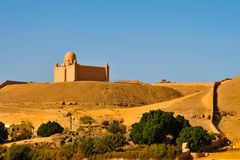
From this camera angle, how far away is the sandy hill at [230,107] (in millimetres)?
32281

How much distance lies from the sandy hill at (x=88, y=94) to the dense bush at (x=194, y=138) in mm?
20790

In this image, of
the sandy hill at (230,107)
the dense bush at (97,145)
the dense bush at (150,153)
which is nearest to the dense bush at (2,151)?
the dense bush at (97,145)

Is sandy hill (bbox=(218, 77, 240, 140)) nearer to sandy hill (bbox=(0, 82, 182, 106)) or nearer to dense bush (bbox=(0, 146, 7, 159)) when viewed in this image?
sandy hill (bbox=(0, 82, 182, 106))

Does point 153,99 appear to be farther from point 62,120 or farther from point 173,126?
point 173,126

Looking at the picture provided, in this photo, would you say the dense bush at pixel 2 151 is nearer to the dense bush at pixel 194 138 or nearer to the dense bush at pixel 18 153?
the dense bush at pixel 18 153

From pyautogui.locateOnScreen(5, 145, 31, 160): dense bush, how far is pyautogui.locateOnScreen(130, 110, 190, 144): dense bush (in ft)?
17.8

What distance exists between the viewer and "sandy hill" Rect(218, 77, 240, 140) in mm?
32281

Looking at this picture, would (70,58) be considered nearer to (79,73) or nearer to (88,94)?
(79,73)

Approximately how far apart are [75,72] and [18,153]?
102ft

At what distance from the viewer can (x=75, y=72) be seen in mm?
57125

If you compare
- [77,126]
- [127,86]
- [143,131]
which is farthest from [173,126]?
[127,86]

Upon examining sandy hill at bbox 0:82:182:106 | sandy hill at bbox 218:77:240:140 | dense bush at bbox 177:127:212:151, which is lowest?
dense bush at bbox 177:127:212:151

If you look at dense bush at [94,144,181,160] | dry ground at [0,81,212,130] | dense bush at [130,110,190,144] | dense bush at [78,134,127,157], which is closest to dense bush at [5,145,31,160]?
dense bush at [78,134,127,157]

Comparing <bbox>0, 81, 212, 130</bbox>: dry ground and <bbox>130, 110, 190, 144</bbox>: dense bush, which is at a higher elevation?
<bbox>0, 81, 212, 130</bbox>: dry ground
